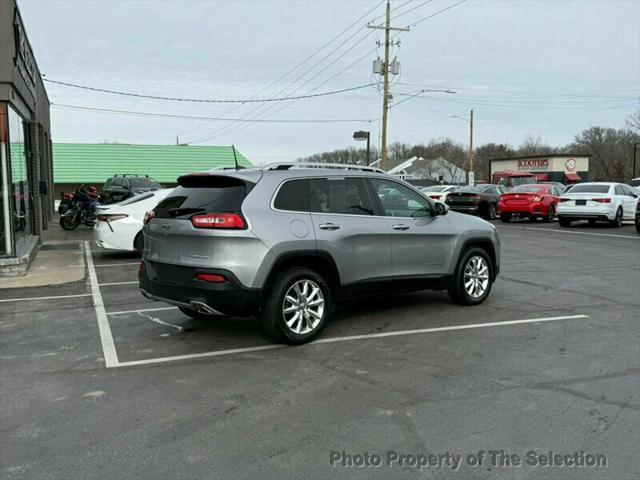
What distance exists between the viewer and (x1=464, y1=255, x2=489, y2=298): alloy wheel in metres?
7.59

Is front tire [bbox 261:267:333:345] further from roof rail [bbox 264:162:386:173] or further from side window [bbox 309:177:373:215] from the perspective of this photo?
roof rail [bbox 264:162:386:173]

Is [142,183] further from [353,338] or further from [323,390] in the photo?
[323,390]

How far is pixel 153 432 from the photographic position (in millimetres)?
3885

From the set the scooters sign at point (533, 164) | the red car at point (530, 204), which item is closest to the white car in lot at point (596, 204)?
the red car at point (530, 204)

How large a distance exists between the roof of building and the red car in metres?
27.0

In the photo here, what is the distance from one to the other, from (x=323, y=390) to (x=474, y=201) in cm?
2207

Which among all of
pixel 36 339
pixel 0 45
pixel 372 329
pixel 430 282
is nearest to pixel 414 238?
pixel 430 282

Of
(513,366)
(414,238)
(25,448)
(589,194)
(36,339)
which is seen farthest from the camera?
(589,194)

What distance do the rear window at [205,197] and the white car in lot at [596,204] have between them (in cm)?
1796

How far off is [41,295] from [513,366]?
691cm

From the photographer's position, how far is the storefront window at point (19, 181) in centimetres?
1125

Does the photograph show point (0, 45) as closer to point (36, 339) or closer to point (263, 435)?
point (36, 339)

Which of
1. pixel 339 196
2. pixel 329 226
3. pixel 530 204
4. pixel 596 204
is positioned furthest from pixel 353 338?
pixel 530 204

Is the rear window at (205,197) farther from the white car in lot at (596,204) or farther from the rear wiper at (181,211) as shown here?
the white car in lot at (596,204)
